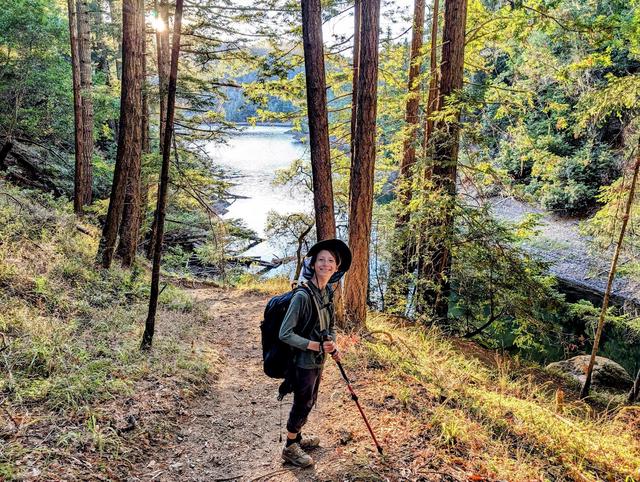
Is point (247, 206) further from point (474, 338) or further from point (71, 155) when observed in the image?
point (474, 338)

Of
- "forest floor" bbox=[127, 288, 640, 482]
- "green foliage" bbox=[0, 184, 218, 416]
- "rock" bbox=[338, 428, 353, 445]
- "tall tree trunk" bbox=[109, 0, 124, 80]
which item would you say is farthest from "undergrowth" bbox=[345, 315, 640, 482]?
"tall tree trunk" bbox=[109, 0, 124, 80]

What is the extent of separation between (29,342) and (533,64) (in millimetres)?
11008

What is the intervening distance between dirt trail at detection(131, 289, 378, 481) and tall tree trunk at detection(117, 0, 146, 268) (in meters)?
4.46

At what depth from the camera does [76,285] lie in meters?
7.20

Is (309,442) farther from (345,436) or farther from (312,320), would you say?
(312,320)

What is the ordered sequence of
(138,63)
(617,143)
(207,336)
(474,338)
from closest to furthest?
(207,336)
(138,63)
(474,338)
(617,143)

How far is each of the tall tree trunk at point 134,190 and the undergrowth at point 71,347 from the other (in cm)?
82

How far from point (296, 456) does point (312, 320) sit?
1373mm

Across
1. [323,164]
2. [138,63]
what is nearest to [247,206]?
[138,63]

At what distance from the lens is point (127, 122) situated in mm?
8477

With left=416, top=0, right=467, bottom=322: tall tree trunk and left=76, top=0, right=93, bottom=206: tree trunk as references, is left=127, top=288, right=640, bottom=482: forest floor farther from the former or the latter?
left=76, top=0, right=93, bottom=206: tree trunk

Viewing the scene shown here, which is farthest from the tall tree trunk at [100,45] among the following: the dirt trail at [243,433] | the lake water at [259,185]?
the dirt trail at [243,433]

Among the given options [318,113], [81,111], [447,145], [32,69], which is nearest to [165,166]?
[318,113]

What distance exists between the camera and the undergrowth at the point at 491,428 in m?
3.74
